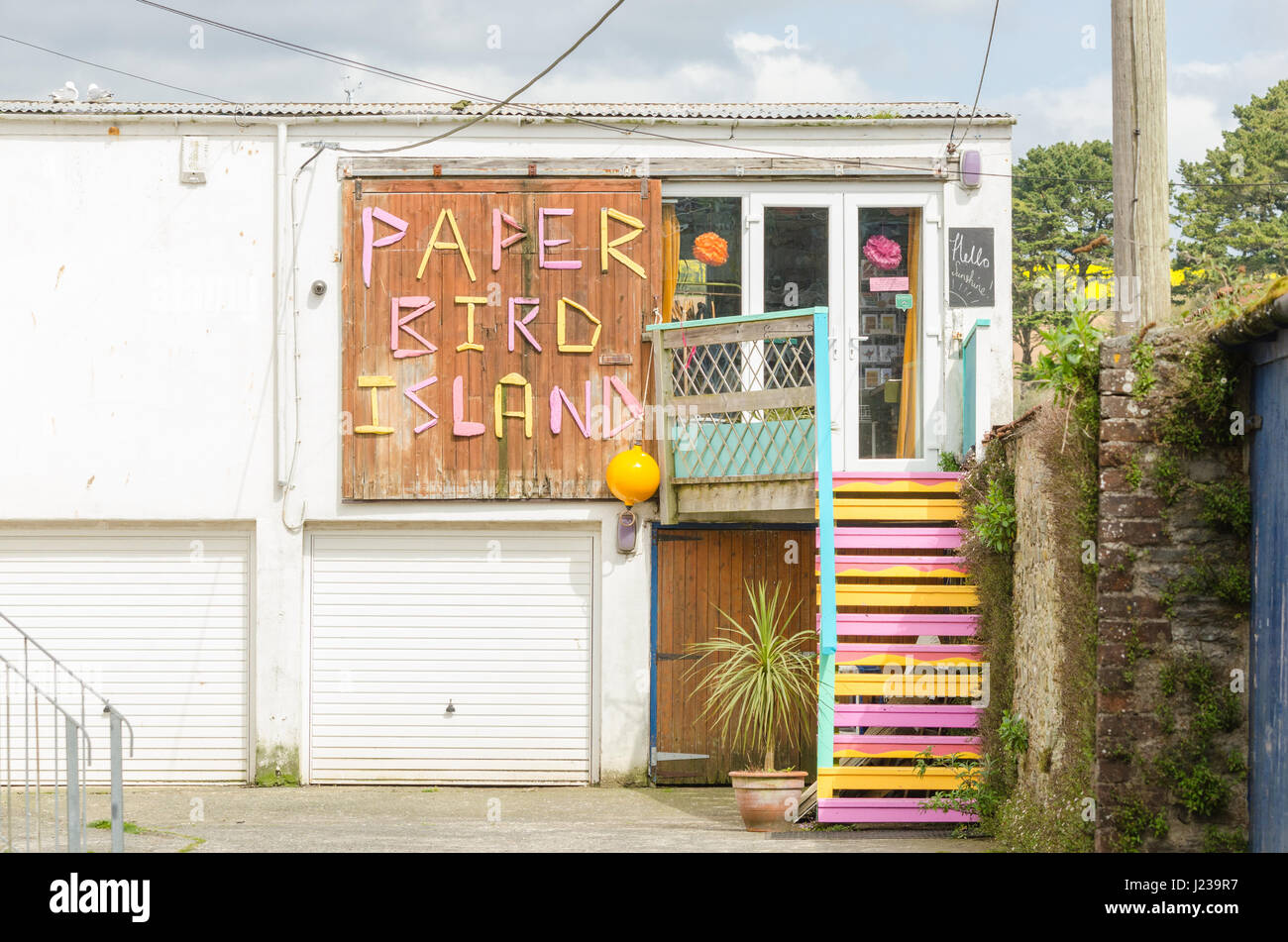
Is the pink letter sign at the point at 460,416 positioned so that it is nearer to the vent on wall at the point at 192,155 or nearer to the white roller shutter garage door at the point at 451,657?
the white roller shutter garage door at the point at 451,657

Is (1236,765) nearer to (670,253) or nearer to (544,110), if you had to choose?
(670,253)

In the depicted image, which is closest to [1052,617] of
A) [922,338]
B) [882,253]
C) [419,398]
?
[922,338]

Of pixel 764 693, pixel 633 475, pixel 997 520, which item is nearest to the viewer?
pixel 997 520

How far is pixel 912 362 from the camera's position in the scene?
37.4ft

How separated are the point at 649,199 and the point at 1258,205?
22944 millimetres

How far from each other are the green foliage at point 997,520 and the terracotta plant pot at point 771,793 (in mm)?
2066

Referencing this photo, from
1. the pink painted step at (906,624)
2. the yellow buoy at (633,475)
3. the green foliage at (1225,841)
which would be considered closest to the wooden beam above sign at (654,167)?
the yellow buoy at (633,475)

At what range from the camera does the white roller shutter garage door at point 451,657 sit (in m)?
11.3

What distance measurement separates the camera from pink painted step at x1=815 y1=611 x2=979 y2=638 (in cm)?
941

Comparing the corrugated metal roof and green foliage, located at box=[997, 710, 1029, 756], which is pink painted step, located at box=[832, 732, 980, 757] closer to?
green foliage, located at box=[997, 710, 1029, 756]

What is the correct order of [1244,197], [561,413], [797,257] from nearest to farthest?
[561,413] < [797,257] < [1244,197]

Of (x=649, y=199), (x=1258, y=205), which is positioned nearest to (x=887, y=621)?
(x=649, y=199)

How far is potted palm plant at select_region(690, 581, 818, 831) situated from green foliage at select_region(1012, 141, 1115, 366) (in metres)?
21.6

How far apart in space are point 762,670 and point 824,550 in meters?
0.98
